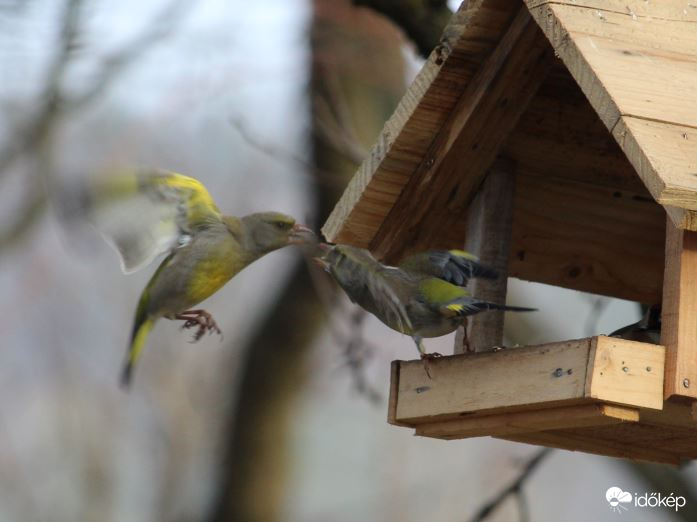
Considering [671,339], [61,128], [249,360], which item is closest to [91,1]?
[61,128]

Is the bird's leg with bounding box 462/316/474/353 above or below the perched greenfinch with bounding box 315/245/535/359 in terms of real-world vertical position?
below

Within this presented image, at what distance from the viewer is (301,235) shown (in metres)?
3.43

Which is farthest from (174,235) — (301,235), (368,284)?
(368,284)

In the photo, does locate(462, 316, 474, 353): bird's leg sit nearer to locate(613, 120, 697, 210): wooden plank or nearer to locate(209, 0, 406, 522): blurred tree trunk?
locate(613, 120, 697, 210): wooden plank

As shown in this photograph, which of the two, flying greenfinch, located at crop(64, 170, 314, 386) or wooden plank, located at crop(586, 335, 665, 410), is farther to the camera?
flying greenfinch, located at crop(64, 170, 314, 386)

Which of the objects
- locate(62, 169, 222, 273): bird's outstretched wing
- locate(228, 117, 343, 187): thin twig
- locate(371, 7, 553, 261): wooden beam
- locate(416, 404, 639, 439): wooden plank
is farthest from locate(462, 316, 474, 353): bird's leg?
locate(228, 117, 343, 187): thin twig

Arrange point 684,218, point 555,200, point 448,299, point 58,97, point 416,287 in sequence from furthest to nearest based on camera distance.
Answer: point 58,97, point 555,200, point 416,287, point 448,299, point 684,218

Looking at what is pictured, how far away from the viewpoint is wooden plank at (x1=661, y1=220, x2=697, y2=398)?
7.92 feet

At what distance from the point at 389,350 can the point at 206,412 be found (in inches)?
53.0

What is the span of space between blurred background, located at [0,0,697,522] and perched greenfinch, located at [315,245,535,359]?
1.03 meters

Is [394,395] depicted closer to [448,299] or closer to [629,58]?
[448,299]

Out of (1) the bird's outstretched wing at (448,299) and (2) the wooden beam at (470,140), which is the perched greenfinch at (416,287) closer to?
(1) the bird's outstretched wing at (448,299)

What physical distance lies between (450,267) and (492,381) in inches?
17.4

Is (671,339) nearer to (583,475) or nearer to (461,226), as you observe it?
(461,226)
